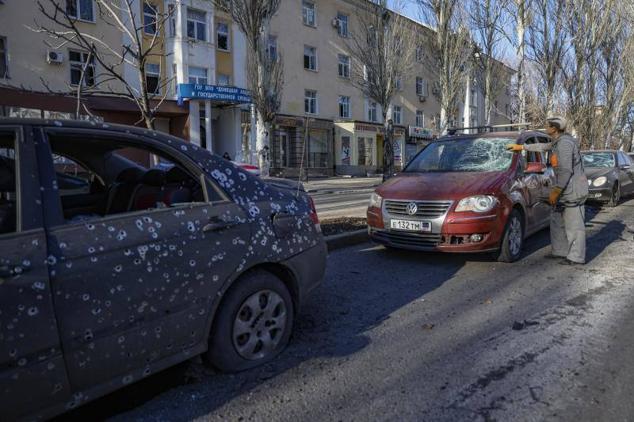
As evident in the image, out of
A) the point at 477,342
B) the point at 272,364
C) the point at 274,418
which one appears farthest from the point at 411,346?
the point at 274,418

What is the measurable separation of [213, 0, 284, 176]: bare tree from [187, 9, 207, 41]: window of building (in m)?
3.25

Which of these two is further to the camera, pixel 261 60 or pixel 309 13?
pixel 309 13

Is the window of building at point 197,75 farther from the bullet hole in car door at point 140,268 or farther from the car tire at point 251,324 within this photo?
the car tire at point 251,324

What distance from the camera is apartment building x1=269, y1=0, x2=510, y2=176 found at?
30.4 metres

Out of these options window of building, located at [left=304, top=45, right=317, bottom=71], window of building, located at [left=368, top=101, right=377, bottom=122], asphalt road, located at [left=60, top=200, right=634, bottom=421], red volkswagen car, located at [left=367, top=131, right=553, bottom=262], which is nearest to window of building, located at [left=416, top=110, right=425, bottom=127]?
window of building, located at [left=368, top=101, right=377, bottom=122]

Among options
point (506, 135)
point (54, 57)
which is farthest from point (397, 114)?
point (506, 135)

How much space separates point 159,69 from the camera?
18500mm

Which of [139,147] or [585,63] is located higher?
[585,63]

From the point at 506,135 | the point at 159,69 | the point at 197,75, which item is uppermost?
the point at 197,75

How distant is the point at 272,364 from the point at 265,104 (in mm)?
20291

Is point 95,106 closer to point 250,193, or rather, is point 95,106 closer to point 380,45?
point 380,45

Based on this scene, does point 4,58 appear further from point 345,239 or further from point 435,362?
point 435,362

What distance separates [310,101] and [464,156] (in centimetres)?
2660

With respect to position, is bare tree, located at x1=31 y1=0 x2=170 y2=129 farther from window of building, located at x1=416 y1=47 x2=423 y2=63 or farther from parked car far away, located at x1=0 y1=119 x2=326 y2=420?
window of building, located at x1=416 y1=47 x2=423 y2=63
